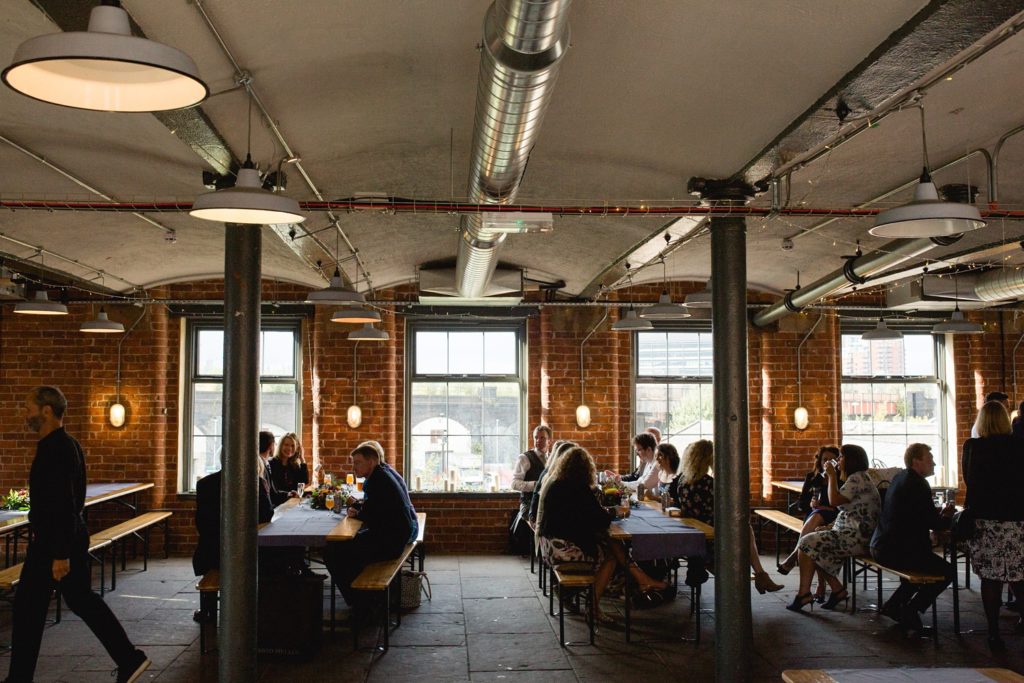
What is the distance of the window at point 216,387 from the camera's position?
1155cm

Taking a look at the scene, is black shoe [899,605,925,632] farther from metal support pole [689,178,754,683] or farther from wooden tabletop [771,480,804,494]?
wooden tabletop [771,480,804,494]

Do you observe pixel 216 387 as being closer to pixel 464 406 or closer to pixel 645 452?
pixel 464 406

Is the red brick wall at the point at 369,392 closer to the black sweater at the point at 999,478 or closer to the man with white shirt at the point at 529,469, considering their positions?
the man with white shirt at the point at 529,469

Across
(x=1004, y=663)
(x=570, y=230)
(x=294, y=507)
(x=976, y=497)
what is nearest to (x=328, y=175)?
(x=570, y=230)

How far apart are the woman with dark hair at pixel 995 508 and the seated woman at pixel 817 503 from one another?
175 centimetres

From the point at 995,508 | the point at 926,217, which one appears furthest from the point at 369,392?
the point at 926,217

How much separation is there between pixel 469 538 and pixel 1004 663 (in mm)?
6368

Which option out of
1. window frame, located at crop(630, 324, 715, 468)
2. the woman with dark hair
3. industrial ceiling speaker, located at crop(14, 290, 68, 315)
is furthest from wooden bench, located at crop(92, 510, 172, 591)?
the woman with dark hair

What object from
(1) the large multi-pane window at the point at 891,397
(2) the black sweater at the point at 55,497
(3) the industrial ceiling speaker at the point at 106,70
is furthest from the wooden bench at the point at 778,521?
(3) the industrial ceiling speaker at the point at 106,70

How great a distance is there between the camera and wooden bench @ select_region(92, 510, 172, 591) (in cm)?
888

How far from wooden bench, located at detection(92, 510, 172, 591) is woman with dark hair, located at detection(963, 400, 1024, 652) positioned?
24.7 ft

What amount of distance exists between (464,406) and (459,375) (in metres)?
0.41

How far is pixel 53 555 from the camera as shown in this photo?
208 inches

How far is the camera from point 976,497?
6969 mm
